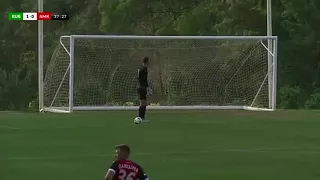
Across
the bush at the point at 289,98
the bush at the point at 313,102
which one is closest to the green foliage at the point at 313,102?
the bush at the point at 313,102

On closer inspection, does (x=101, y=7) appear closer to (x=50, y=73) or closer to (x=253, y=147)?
(x=50, y=73)

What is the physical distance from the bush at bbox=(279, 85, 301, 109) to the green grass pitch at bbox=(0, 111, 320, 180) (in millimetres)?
12401

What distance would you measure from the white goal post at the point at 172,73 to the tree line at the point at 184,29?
6755mm

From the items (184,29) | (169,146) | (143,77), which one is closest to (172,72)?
(143,77)

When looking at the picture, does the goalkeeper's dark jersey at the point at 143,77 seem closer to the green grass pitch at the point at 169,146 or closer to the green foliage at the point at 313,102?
the green grass pitch at the point at 169,146

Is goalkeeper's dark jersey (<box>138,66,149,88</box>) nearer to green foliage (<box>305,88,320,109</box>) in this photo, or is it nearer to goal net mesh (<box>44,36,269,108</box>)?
goal net mesh (<box>44,36,269,108</box>)

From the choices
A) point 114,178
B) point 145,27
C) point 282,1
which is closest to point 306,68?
point 282,1

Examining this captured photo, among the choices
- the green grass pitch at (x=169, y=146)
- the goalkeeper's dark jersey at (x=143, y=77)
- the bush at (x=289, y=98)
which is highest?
the goalkeeper's dark jersey at (x=143, y=77)

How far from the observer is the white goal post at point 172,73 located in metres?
28.0

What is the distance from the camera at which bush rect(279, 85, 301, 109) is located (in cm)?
3566

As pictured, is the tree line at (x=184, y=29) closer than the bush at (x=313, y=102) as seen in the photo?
No

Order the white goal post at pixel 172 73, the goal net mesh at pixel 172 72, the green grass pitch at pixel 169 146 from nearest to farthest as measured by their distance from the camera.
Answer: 1. the green grass pitch at pixel 169 146
2. the white goal post at pixel 172 73
3. the goal net mesh at pixel 172 72

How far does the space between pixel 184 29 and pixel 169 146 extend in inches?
1204

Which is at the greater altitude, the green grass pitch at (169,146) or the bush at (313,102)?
the bush at (313,102)
